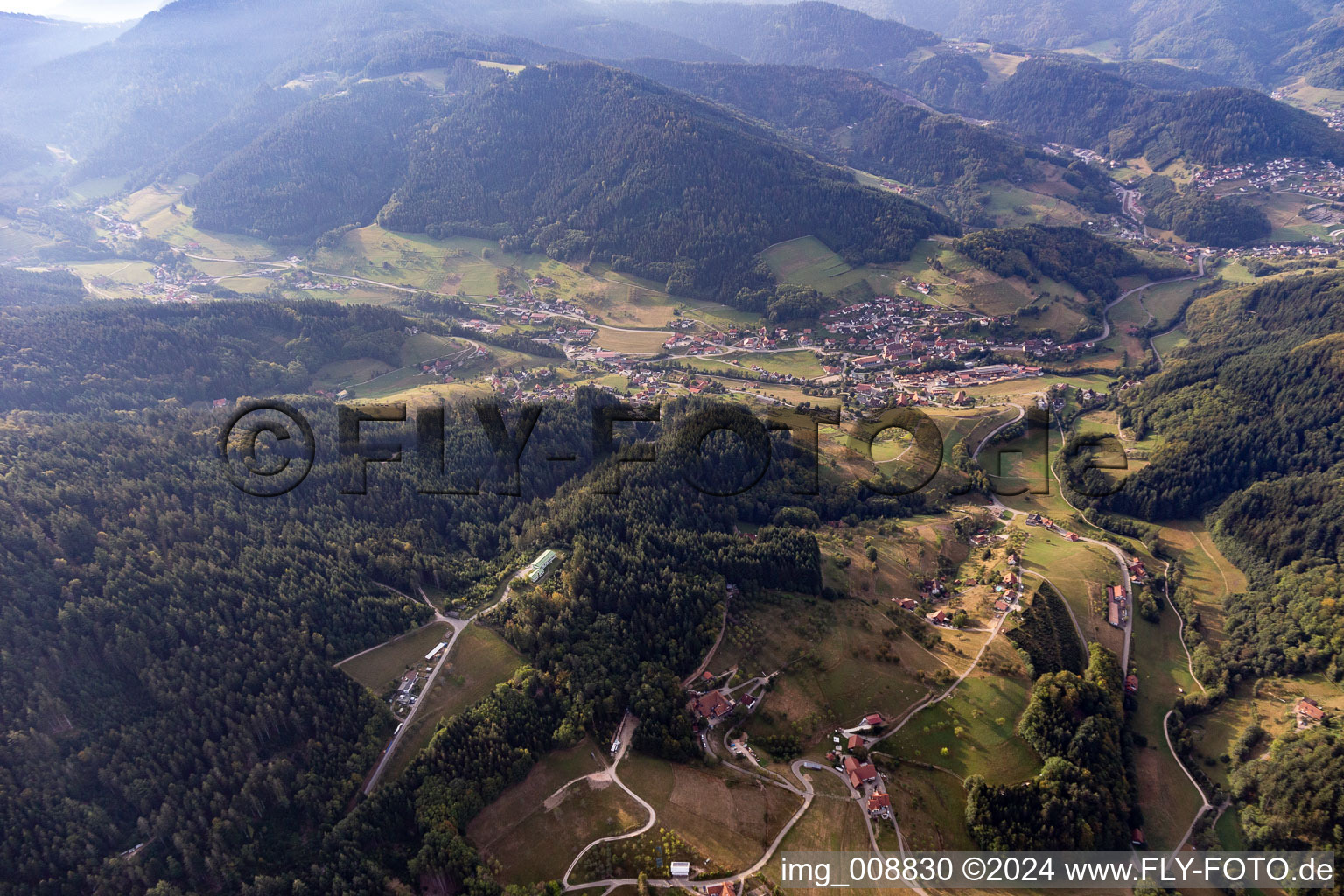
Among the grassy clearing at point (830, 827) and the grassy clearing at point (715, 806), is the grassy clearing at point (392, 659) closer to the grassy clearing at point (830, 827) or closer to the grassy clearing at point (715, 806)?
the grassy clearing at point (715, 806)

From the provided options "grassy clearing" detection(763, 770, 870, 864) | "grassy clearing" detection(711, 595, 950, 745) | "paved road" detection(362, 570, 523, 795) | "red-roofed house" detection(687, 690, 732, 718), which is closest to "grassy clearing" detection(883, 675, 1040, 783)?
"grassy clearing" detection(711, 595, 950, 745)

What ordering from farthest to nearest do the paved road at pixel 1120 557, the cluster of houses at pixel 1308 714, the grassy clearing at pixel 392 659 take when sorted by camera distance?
the paved road at pixel 1120 557
the grassy clearing at pixel 392 659
the cluster of houses at pixel 1308 714

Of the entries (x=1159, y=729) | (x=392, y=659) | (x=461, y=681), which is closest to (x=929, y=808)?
(x=1159, y=729)

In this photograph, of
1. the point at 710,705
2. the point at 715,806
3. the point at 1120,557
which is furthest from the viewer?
the point at 1120,557

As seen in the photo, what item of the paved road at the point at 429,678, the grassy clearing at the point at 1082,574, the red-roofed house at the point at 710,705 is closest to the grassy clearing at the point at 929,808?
the red-roofed house at the point at 710,705

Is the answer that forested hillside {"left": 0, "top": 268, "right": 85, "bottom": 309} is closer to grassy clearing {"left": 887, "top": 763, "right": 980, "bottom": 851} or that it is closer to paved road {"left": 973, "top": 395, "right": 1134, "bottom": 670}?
grassy clearing {"left": 887, "top": 763, "right": 980, "bottom": 851}

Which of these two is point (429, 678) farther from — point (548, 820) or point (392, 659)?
point (548, 820)
